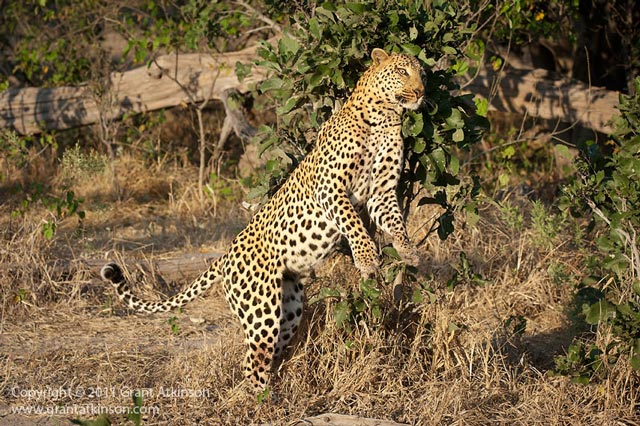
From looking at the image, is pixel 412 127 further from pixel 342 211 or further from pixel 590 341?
pixel 590 341

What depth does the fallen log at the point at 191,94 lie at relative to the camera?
34.4ft

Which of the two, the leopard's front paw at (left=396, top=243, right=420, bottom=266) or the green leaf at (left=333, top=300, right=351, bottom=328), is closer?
the leopard's front paw at (left=396, top=243, right=420, bottom=266)

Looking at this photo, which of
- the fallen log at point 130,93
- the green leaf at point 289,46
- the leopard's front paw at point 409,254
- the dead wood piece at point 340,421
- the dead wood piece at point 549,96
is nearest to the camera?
the dead wood piece at point 340,421

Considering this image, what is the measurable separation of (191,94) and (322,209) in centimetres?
573

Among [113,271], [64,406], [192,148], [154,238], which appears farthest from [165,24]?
[64,406]

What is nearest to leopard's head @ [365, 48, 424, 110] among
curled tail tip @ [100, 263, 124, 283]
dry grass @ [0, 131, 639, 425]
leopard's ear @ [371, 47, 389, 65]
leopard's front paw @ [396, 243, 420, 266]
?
leopard's ear @ [371, 47, 389, 65]

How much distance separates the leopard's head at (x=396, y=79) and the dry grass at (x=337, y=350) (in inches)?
47.1

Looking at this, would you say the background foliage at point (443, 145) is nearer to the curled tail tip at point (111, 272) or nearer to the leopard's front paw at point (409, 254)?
the leopard's front paw at point (409, 254)

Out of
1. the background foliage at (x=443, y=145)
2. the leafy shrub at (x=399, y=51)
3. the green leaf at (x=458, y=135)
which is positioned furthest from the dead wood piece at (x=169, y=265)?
the green leaf at (x=458, y=135)

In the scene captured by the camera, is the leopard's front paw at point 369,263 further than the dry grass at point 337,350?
No

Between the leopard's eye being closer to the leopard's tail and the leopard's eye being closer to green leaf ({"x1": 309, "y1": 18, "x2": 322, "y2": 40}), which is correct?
green leaf ({"x1": 309, "y1": 18, "x2": 322, "y2": 40})

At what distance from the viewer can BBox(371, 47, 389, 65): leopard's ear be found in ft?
20.1

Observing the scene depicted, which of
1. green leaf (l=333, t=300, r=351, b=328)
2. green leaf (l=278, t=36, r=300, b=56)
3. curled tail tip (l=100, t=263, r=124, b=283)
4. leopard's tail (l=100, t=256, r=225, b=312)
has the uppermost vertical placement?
green leaf (l=278, t=36, r=300, b=56)

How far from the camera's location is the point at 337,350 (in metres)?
6.26
